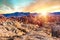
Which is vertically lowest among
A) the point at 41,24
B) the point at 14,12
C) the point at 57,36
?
the point at 57,36

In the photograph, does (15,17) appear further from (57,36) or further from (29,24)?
(57,36)

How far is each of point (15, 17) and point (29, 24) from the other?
20 centimetres

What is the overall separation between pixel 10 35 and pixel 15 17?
0.25 m

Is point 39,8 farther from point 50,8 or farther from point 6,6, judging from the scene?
point 6,6

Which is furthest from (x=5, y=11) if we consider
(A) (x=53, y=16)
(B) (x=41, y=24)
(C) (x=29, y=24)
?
(A) (x=53, y=16)

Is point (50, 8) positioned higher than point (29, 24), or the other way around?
point (50, 8)

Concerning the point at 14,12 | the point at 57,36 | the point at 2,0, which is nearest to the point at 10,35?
the point at 14,12

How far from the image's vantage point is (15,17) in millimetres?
2088

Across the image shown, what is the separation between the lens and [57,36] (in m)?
2.04

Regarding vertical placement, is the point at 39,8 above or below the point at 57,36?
above

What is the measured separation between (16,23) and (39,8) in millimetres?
359

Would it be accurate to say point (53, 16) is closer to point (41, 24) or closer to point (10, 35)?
point (41, 24)

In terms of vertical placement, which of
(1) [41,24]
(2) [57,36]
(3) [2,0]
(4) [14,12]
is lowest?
(2) [57,36]

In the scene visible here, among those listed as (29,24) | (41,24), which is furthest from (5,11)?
(41,24)
